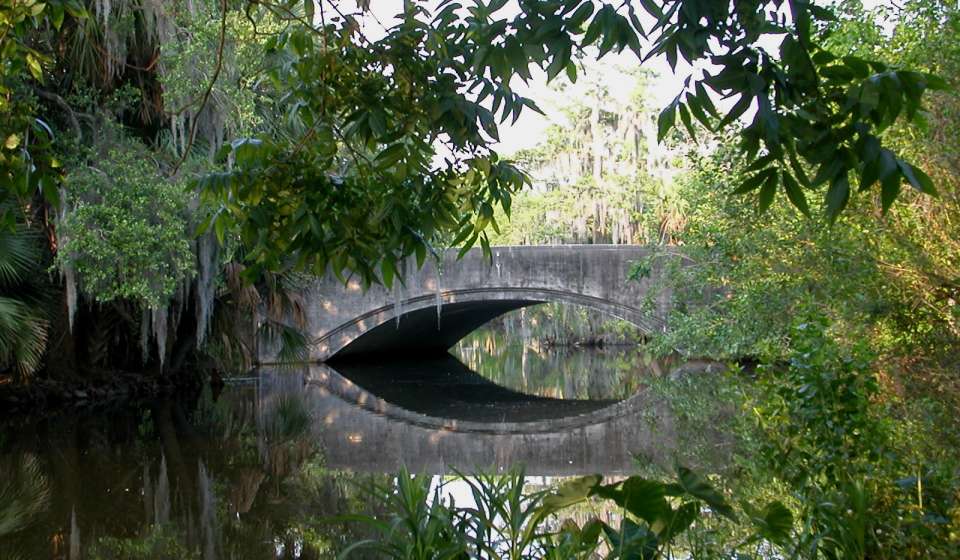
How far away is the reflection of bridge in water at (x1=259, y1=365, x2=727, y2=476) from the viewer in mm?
8672

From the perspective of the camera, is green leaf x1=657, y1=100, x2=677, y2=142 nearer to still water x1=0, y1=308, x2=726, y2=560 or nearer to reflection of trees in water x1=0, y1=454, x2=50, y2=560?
still water x1=0, y1=308, x2=726, y2=560

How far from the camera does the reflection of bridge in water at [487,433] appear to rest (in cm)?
867

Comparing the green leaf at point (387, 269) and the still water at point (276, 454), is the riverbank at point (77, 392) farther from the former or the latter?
the green leaf at point (387, 269)

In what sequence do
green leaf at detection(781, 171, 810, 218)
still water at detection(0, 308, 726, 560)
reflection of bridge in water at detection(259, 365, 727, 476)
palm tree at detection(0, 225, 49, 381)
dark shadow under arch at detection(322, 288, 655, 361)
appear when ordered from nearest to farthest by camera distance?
green leaf at detection(781, 171, 810, 218)
still water at detection(0, 308, 726, 560)
reflection of bridge in water at detection(259, 365, 727, 476)
palm tree at detection(0, 225, 49, 381)
dark shadow under arch at detection(322, 288, 655, 361)

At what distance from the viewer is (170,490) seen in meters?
7.60

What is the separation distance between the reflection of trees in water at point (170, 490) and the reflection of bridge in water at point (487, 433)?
0.57 meters

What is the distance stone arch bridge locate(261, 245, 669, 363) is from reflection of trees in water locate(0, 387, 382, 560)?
25.8 ft

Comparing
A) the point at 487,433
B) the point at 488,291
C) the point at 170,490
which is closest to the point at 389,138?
the point at 170,490

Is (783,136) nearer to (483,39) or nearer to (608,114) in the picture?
(483,39)

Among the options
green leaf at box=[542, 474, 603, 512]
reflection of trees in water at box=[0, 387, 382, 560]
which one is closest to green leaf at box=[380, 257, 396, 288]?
green leaf at box=[542, 474, 603, 512]

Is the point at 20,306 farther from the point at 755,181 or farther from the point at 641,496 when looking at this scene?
the point at 755,181

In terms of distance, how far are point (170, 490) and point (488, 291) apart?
1279 centimetres

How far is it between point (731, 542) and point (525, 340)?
104 feet

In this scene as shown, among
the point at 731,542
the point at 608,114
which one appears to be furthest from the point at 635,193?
the point at 731,542
